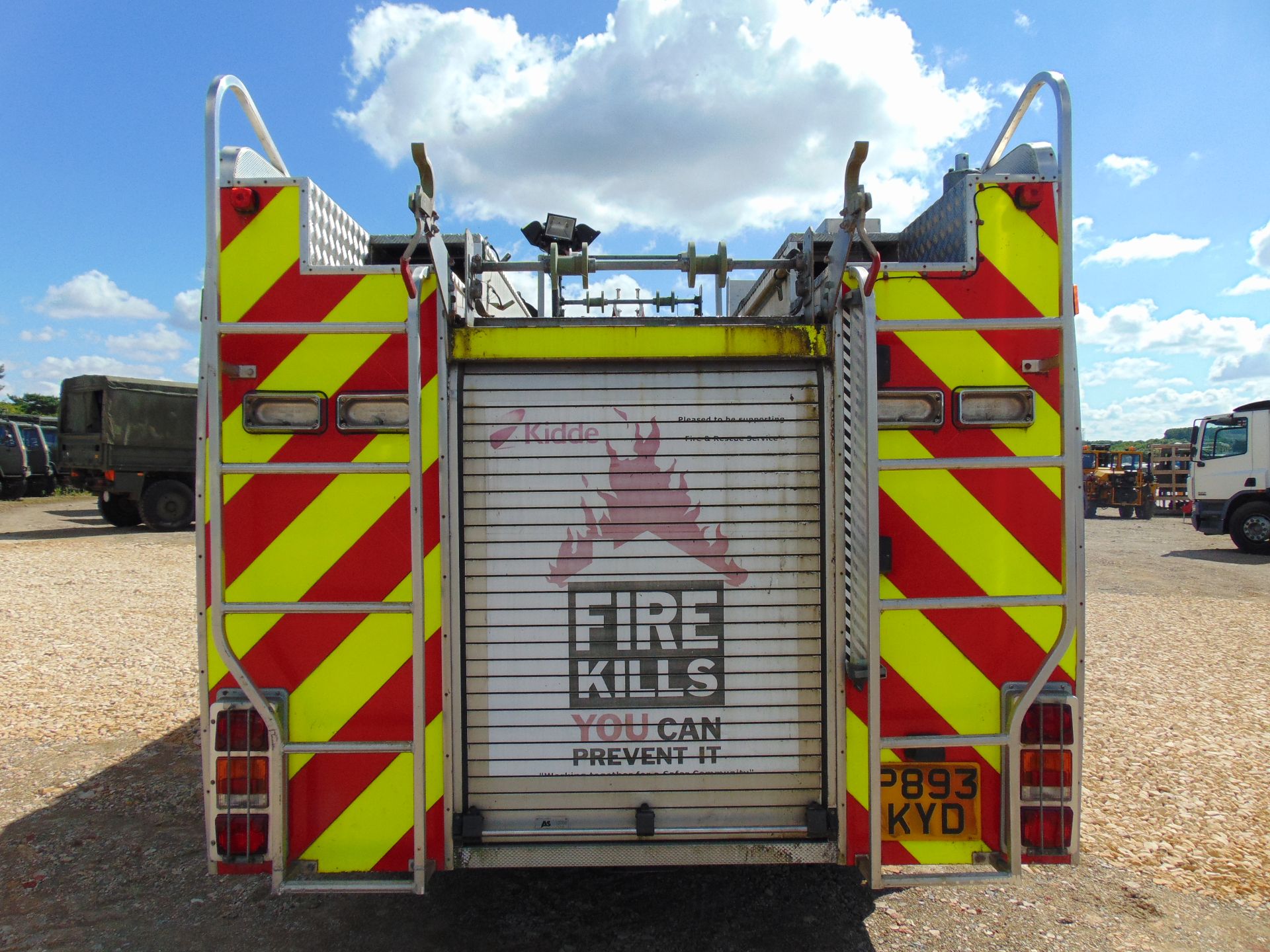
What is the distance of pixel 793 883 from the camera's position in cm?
329

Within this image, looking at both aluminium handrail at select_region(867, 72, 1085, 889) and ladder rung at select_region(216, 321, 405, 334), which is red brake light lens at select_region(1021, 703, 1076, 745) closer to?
aluminium handrail at select_region(867, 72, 1085, 889)

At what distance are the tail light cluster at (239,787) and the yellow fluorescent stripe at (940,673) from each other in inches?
78.8

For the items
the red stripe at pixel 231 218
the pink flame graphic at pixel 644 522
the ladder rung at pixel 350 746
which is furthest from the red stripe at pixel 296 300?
the ladder rung at pixel 350 746

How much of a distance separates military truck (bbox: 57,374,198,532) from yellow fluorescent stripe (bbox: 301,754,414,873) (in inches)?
625

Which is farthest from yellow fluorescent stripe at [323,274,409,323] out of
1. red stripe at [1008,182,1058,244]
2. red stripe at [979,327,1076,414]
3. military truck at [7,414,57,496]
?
A: military truck at [7,414,57,496]

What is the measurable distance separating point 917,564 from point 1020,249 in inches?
41.8

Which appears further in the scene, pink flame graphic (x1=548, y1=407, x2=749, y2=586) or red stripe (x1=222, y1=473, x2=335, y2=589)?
pink flame graphic (x1=548, y1=407, x2=749, y2=586)

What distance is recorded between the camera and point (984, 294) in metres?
2.46

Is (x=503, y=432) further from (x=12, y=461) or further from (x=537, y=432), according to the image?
(x=12, y=461)

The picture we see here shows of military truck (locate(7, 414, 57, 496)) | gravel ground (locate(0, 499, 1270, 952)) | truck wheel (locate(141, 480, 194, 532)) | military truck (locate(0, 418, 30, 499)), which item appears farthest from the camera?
military truck (locate(7, 414, 57, 496))

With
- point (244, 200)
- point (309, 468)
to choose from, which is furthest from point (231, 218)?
point (309, 468)

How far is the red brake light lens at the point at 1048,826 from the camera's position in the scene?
8.00 feet

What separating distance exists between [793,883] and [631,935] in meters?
0.78

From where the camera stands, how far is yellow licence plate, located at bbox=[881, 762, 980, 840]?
2475 mm
